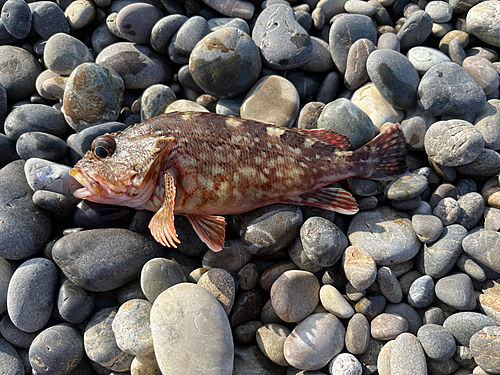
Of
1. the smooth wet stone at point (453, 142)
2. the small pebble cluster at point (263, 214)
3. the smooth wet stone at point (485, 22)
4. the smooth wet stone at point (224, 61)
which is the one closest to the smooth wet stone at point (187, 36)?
the small pebble cluster at point (263, 214)

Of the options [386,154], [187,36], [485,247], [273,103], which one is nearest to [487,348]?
[485,247]

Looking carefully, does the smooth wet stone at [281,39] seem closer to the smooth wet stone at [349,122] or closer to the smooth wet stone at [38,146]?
the smooth wet stone at [349,122]

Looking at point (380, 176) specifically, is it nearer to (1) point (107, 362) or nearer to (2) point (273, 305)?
(2) point (273, 305)

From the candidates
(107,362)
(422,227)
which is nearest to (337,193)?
(422,227)

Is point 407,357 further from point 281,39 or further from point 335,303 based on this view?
point 281,39

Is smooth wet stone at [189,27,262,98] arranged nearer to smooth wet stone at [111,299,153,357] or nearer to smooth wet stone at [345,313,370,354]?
smooth wet stone at [111,299,153,357]

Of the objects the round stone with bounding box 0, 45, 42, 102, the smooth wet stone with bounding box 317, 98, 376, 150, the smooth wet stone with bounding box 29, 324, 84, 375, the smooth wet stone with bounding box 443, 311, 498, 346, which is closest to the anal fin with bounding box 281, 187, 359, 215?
the smooth wet stone with bounding box 317, 98, 376, 150
